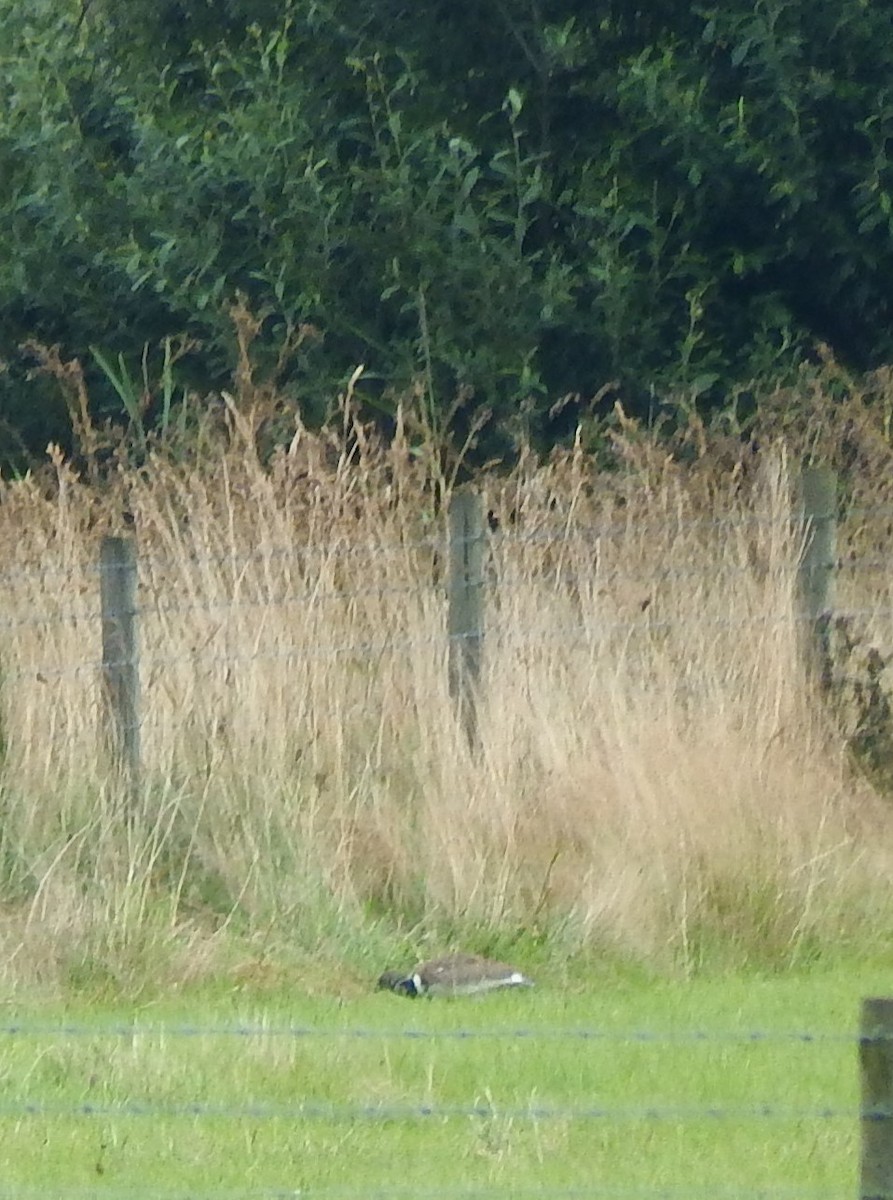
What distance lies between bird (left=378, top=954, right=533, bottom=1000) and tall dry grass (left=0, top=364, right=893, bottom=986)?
27 centimetres

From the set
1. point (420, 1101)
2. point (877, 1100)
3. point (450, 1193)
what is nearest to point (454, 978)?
point (420, 1101)

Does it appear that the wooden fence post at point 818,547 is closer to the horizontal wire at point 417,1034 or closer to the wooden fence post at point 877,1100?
the horizontal wire at point 417,1034

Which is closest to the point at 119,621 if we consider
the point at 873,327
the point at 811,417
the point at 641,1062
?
the point at 641,1062

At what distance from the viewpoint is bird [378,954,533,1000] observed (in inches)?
263

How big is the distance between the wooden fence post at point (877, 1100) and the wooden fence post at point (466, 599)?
494 cm

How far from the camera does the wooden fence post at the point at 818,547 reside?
8484 millimetres

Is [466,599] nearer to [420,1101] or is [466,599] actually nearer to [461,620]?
[461,620]

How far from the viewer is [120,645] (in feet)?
25.1

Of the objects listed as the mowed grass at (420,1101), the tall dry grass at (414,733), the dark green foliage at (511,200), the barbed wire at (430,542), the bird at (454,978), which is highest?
the dark green foliage at (511,200)

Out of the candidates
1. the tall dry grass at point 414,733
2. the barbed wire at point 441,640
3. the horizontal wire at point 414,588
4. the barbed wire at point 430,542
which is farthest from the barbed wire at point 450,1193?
the barbed wire at point 430,542

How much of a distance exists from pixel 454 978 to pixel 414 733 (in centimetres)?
147

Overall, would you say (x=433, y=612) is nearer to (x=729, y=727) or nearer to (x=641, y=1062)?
(x=729, y=727)

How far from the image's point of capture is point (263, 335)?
13.5 metres

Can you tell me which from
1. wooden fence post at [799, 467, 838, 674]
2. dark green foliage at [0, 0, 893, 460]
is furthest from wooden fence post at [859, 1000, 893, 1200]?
dark green foliage at [0, 0, 893, 460]
